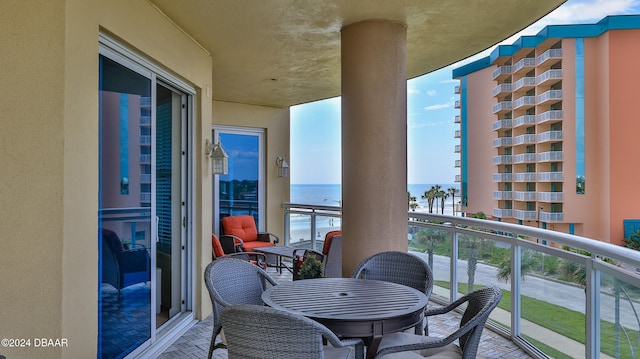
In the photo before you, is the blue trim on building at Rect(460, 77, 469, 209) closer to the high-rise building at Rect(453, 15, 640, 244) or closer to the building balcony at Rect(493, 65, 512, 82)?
the high-rise building at Rect(453, 15, 640, 244)

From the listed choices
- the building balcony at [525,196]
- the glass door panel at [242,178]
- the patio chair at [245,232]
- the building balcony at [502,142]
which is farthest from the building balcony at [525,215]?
the patio chair at [245,232]

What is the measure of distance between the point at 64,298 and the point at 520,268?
3497mm

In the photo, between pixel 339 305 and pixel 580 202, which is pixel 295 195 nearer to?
pixel 580 202

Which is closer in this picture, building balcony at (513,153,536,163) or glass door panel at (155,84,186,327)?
glass door panel at (155,84,186,327)

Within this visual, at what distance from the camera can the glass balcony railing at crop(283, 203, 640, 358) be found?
2498 mm

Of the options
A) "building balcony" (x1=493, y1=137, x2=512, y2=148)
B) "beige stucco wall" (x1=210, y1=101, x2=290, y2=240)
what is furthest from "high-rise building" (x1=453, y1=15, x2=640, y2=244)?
"beige stucco wall" (x1=210, y1=101, x2=290, y2=240)

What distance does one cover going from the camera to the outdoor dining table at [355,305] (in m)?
2.14

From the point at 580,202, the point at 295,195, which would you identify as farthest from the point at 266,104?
the point at 295,195

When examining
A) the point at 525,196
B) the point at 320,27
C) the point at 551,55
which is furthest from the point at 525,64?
the point at 320,27

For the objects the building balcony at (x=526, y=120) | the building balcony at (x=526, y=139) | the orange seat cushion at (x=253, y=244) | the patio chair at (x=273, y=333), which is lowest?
the orange seat cushion at (x=253, y=244)

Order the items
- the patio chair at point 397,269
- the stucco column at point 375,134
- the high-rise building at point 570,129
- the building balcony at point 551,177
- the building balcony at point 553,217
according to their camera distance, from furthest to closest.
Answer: the building balcony at point 551,177
the building balcony at point 553,217
the high-rise building at point 570,129
the stucco column at point 375,134
the patio chair at point 397,269

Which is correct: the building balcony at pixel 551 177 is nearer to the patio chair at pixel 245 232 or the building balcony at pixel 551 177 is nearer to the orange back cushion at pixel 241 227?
the patio chair at pixel 245 232

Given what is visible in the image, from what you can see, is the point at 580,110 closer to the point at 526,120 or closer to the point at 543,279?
the point at 526,120

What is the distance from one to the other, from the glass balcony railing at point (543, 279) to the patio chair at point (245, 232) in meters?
3.10
